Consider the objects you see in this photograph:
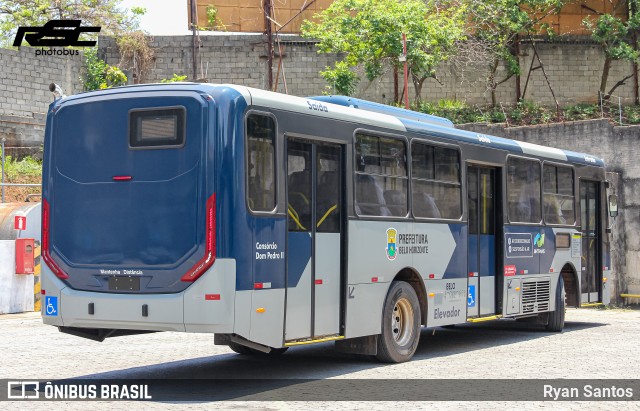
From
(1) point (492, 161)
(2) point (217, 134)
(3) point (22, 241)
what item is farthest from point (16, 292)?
(2) point (217, 134)

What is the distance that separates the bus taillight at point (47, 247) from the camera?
11.6m

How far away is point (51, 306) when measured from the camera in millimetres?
11547

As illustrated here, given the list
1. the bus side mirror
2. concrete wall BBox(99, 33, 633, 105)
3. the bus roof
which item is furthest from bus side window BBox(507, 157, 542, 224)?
concrete wall BBox(99, 33, 633, 105)

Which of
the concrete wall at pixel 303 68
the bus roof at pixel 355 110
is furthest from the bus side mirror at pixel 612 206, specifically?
the concrete wall at pixel 303 68

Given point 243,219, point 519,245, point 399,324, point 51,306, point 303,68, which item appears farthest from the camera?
point 303,68

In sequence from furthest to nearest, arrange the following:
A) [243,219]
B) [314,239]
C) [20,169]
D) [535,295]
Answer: [20,169]
[535,295]
[314,239]
[243,219]

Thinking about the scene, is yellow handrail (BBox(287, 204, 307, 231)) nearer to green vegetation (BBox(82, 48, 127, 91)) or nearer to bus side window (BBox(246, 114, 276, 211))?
bus side window (BBox(246, 114, 276, 211))

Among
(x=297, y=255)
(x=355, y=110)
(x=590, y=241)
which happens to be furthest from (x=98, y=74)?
(x=297, y=255)

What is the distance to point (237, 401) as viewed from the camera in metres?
10.5

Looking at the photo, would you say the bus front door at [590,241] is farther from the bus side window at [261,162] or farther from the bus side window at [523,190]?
the bus side window at [261,162]

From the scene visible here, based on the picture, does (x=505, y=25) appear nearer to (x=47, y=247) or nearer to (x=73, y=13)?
(x=73, y=13)

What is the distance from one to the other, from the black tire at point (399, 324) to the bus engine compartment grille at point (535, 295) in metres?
3.71

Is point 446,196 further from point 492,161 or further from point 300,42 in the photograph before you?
point 300,42

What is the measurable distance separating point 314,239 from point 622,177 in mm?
16547
